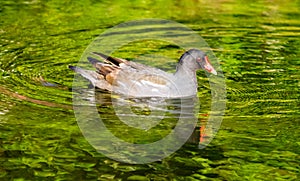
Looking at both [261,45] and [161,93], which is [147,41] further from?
[161,93]

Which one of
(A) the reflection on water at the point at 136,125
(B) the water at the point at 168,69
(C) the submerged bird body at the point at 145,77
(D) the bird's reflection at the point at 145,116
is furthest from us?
(C) the submerged bird body at the point at 145,77

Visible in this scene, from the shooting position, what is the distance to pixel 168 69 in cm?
1058

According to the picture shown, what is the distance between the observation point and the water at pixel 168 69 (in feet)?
22.9

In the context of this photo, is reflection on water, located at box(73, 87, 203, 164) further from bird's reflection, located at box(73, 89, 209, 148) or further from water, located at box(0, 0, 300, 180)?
water, located at box(0, 0, 300, 180)

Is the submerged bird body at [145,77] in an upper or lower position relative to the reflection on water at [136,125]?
upper

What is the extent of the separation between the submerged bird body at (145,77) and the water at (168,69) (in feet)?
0.97

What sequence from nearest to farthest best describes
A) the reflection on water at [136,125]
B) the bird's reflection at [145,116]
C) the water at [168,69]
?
1. the water at [168,69]
2. the reflection on water at [136,125]
3. the bird's reflection at [145,116]

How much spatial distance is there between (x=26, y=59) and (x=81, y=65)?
0.83 metres

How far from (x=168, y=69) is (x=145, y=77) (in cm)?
148

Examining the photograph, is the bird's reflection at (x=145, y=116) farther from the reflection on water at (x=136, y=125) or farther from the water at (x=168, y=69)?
the water at (x=168, y=69)

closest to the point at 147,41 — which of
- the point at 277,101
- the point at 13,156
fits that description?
the point at 277,101

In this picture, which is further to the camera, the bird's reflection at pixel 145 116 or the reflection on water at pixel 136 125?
the bird's reflection at pixel 145 116

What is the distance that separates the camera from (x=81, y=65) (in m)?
10.5

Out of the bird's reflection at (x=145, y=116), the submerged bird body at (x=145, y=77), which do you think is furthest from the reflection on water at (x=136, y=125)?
the submerged bird body at (x=145, y=77)
